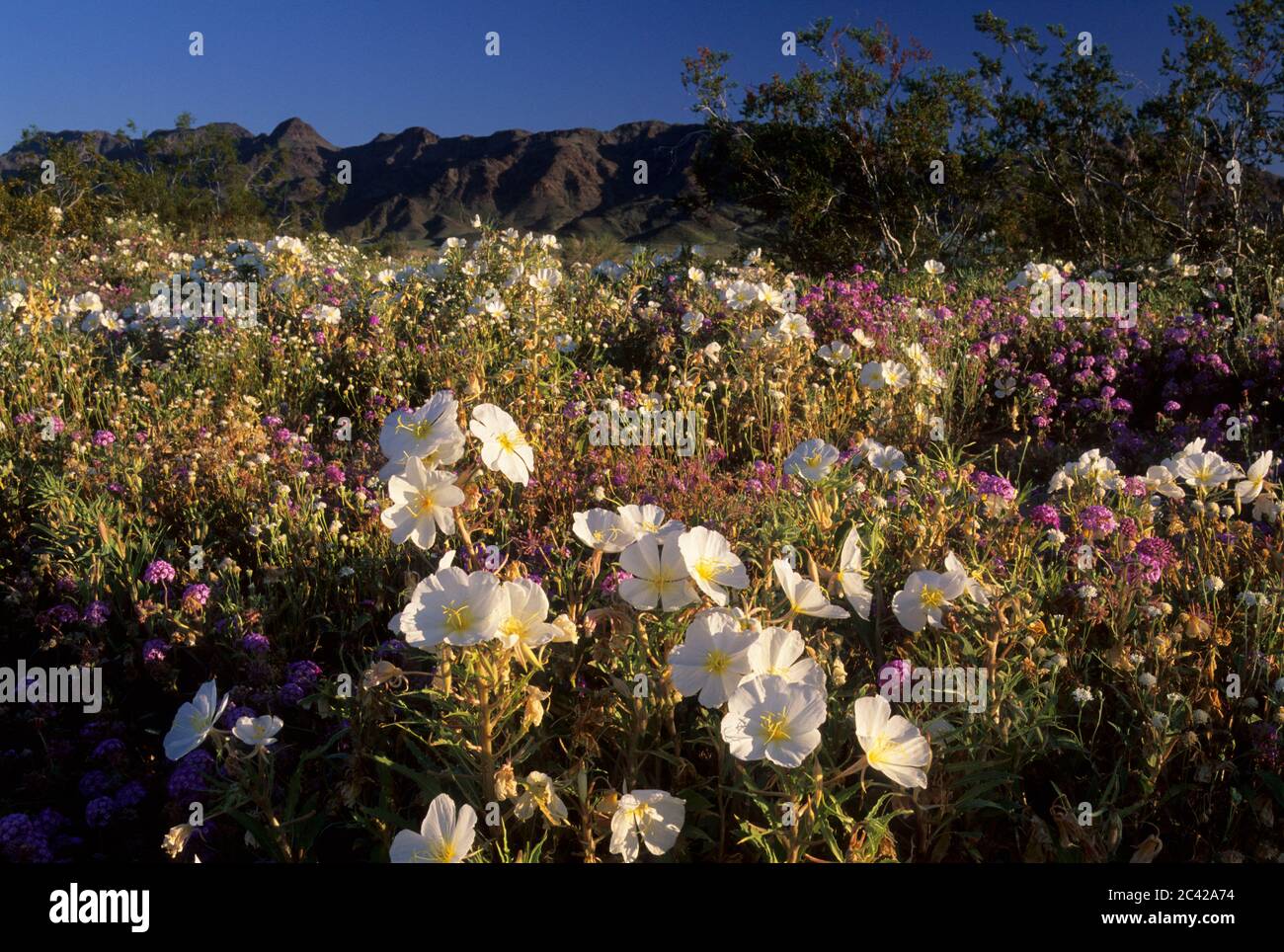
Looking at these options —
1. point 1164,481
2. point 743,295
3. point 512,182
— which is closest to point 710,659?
point 1164,481

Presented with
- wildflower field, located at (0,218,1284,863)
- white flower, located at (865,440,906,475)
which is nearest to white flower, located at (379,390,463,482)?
wildflower field, located at (0,218,1284,863)

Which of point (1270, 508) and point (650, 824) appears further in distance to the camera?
point (1270, 508)

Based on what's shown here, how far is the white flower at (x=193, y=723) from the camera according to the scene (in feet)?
6.04

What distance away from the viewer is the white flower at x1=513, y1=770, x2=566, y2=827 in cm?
167

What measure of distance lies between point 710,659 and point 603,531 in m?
0.44

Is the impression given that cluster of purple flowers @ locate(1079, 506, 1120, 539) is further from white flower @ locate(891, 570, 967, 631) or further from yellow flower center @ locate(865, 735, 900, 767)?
yellow flower center @ locate(865, 735, 900, 767)

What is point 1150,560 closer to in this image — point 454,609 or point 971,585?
point 971,585

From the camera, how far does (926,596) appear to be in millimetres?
2139

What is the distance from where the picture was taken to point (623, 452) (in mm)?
4230

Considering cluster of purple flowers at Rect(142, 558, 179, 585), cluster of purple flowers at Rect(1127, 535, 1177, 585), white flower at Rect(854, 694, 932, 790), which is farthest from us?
cluster of purple flowers at Rect(142, 558, 179, 585)

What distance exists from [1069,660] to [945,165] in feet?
41.0

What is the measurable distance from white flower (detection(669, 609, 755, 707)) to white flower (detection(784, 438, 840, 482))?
950 millimetres

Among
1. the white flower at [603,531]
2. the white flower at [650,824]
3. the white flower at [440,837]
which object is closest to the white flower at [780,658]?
the white flower at [650,824]

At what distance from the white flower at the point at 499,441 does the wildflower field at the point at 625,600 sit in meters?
0.01
